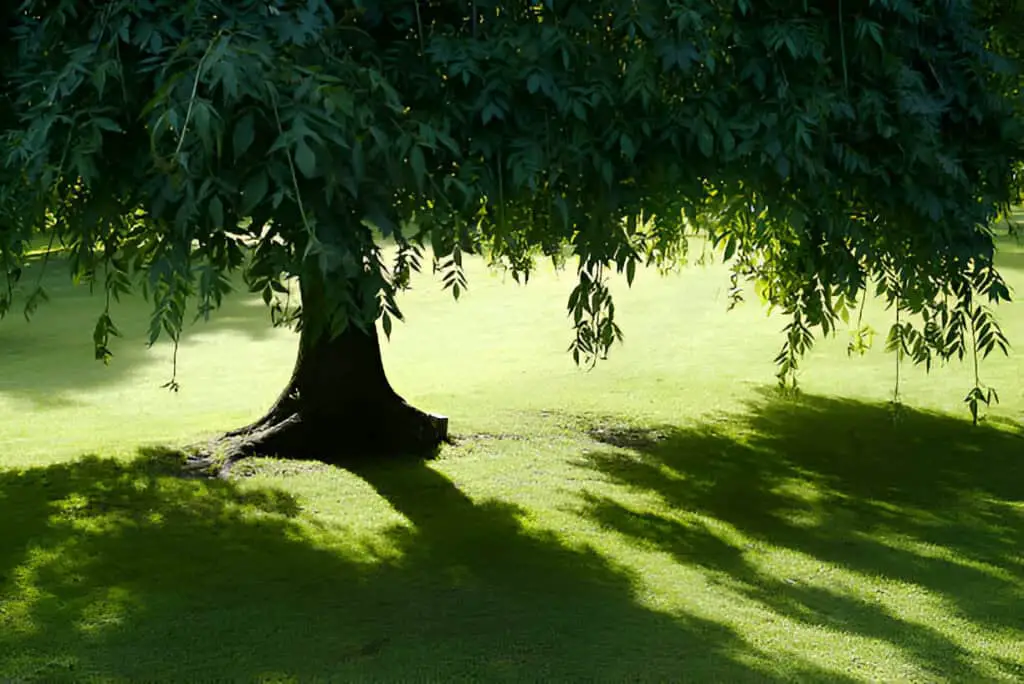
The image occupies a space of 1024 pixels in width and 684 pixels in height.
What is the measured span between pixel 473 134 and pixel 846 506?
2.95 metres

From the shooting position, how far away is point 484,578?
4.47m

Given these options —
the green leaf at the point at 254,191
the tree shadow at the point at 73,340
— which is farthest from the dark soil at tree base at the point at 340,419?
the green leaf at the point at 254,191

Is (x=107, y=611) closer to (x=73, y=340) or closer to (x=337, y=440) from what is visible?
(x=337, y=440)

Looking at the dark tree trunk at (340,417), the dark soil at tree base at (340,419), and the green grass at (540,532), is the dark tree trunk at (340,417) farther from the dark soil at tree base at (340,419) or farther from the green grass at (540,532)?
the green grass at (540,532)

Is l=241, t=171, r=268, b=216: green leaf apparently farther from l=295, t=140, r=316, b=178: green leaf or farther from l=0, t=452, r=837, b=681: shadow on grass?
l=0, t=452, r=837, b=681: shadow on grass

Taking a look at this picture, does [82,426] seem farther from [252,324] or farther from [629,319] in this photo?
[629,319]

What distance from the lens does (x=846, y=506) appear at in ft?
18.3

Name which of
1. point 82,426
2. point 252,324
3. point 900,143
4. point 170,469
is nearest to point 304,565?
point 170,469

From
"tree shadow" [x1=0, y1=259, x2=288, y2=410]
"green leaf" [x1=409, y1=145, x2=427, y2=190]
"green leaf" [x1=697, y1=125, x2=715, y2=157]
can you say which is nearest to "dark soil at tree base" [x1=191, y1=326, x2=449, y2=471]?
"tree shadow" [x1=0, y1=259, x2=288, y2=410]

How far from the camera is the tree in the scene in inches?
109

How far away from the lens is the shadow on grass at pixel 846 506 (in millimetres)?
4195

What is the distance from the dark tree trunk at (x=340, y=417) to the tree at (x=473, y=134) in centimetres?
202

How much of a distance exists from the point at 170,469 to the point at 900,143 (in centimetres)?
378

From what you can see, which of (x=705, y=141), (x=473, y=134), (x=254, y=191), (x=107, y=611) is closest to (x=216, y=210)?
(x=254, y=191)
